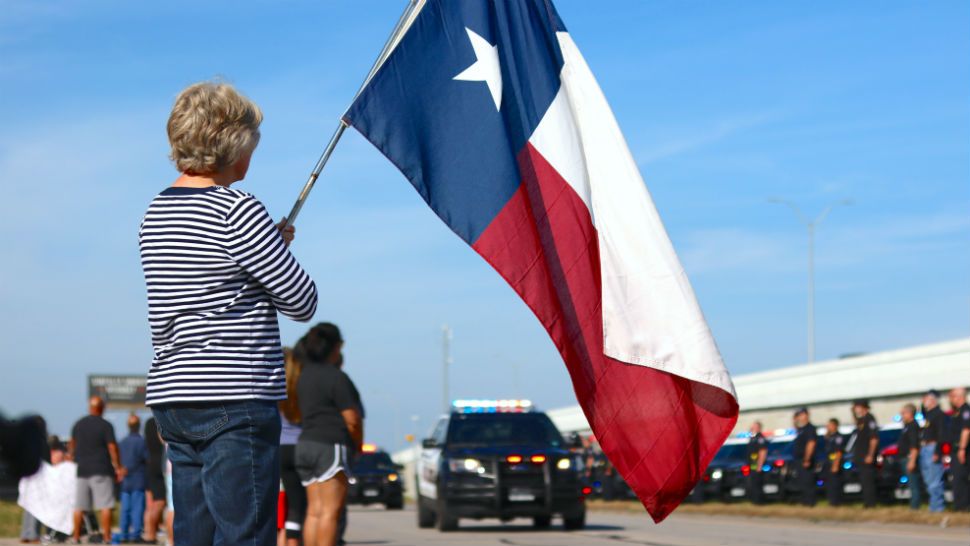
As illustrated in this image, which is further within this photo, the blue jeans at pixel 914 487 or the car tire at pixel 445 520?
the blue jeans at pixel 914 487

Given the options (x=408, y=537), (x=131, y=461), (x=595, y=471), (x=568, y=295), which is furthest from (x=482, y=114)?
(x=595, y=471)

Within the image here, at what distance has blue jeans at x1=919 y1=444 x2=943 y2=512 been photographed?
22219 millimetres

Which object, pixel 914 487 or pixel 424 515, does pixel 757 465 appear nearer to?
pixel 914 487

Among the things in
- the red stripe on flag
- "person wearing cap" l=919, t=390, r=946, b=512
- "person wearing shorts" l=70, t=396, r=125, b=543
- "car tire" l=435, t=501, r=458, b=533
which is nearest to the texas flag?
the red stripe on flag

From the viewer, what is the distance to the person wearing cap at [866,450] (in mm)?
24734

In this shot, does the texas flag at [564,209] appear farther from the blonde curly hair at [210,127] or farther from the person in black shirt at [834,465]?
the person in black shirt at [834,465]

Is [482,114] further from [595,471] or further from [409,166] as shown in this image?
[595,471]

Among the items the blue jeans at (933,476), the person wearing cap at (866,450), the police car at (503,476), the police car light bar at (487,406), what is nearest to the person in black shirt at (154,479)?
the police car at (503,476)

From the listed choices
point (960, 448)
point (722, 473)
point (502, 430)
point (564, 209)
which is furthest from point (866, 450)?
point (564, 209)

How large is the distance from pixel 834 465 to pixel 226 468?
914 inches

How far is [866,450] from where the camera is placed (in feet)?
80.9

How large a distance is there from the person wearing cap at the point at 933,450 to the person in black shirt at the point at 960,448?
336 millimetres

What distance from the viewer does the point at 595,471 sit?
140 ft

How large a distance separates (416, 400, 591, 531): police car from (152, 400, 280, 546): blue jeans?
16.8 metres
